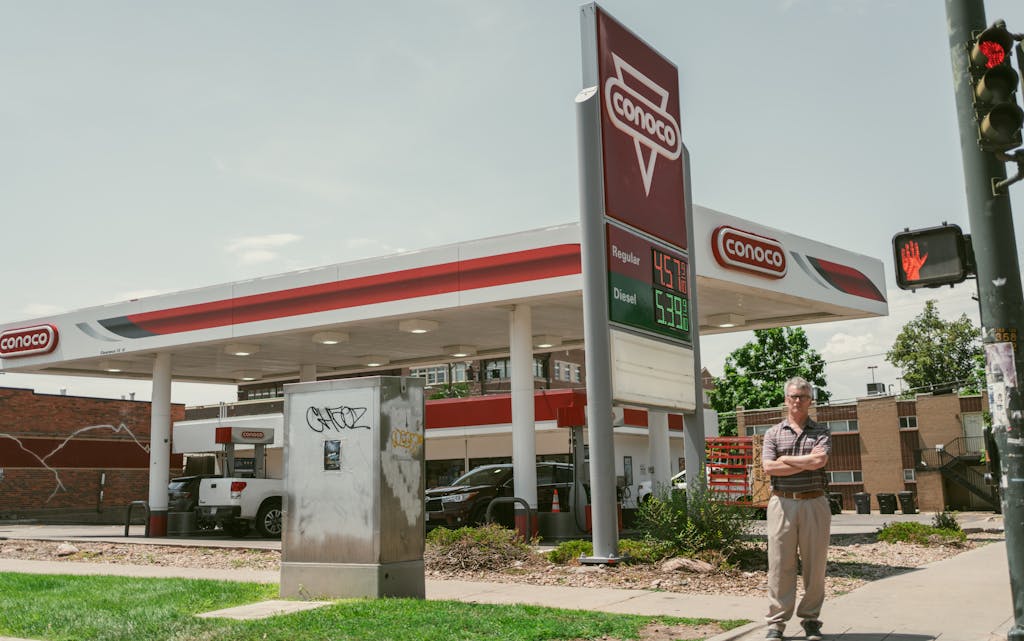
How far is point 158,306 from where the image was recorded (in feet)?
74.6

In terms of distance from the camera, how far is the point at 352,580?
32.2ft

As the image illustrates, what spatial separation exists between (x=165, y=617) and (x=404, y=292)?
35.0 feet

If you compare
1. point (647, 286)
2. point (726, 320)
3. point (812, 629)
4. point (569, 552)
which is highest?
point (726, 320)

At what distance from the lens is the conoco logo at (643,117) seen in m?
14.0

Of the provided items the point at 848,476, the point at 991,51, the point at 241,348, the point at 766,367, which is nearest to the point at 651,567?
the point at 991,51

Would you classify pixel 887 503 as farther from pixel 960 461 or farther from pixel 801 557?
pixel 801 557

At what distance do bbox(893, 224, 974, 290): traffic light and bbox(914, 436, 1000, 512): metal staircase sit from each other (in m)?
44.7

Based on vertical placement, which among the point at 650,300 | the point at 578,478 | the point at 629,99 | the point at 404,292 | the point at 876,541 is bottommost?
the point at 876,541

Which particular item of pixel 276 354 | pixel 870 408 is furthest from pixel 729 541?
pixel 870 408

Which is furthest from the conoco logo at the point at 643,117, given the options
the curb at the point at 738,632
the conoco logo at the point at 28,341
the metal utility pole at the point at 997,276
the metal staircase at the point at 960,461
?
the metal staircase at the point at 960,461

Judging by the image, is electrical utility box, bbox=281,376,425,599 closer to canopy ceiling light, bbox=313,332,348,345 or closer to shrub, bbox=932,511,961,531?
shrub, bbox=932,511,961,531

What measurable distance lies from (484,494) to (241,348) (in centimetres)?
772

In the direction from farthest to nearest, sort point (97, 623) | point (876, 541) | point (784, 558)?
point (876, 541)
point (97, 623)
point (784, 558)

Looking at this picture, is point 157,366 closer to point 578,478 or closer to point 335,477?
point 578,478
